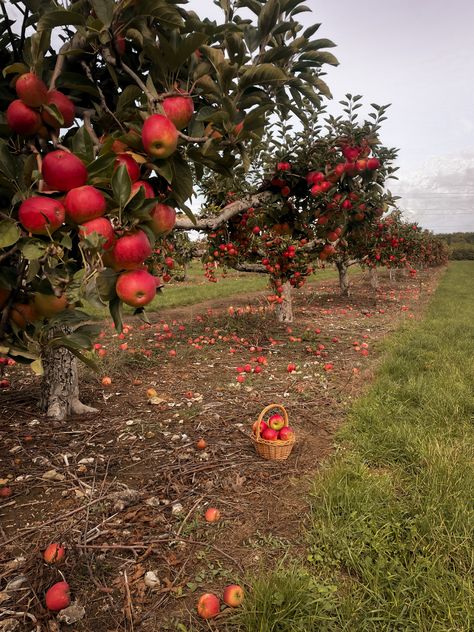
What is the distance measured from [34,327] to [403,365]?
18.6 ft

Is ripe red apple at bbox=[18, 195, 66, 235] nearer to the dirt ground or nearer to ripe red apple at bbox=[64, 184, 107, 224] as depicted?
ripe red apple at bbox=[64, 184, 107, 224]

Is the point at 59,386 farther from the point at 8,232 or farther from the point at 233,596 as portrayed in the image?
the point at 8,232

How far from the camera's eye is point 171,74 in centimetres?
166

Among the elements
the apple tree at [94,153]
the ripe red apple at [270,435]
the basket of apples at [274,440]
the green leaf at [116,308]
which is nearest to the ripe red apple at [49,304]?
the apple tree at [94,153]

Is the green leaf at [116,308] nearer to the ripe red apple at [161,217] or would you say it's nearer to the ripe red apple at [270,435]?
the ripe red apple at [161,217]

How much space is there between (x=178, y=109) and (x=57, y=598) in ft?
7.26

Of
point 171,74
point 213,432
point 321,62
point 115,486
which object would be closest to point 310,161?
point 321,62

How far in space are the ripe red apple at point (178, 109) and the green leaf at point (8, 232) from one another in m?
0.68

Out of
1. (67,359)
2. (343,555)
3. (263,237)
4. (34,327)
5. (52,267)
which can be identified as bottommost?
(343,555)

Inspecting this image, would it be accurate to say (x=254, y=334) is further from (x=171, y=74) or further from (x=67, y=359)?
(x=171, y=74)

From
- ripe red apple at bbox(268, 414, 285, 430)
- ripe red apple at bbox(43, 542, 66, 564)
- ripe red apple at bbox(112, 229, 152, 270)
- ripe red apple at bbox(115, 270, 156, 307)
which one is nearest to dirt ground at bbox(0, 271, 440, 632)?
ripe red apple at bbox(43, 542, 66, 564)

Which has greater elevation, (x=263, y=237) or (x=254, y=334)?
(x=263, y=237)

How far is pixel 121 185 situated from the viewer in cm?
118

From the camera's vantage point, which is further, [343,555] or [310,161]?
[310,161]
